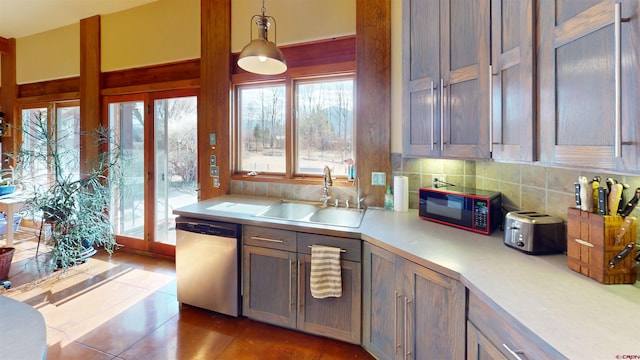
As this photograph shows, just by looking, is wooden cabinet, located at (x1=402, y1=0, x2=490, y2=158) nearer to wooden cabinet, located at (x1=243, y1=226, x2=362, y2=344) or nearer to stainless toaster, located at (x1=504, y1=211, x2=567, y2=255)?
stainless toaster, located at (x1=504, y1=211, x2=567, y2=255)

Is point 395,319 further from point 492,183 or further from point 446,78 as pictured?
point 446,78

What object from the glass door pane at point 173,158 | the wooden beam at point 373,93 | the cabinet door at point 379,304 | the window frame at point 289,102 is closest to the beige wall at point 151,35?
the glass door pane at point 173,158

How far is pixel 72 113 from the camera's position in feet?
14.2

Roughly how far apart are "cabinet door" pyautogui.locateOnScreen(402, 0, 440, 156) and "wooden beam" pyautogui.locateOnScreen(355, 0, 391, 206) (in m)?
0.41

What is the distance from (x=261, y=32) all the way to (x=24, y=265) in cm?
409

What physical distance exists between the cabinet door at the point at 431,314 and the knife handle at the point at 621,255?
54cm

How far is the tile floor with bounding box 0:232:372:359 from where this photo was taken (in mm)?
2029

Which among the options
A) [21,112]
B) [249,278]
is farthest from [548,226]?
[21,112]

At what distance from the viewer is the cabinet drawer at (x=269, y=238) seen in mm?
2141

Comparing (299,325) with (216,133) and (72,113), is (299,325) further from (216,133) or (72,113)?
(72,113)

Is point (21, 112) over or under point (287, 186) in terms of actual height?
over

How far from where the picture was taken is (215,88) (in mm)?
3156

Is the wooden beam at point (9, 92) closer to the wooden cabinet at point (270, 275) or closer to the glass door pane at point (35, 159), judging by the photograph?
the glass door pane at point (35, 159)

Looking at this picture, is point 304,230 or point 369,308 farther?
point 304,230
